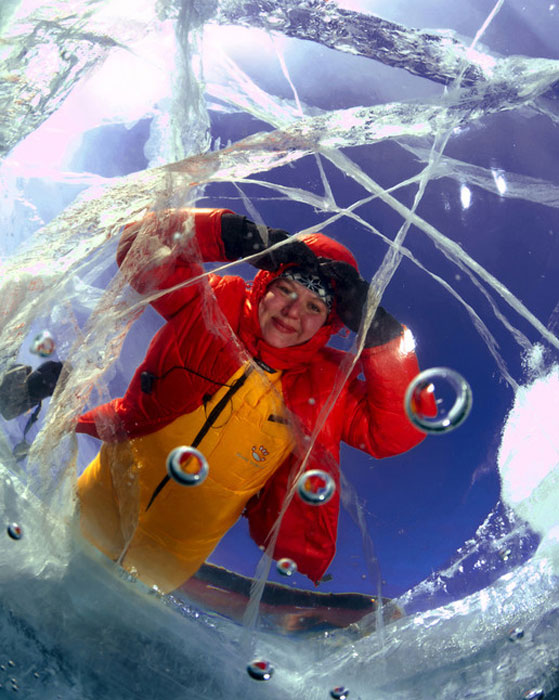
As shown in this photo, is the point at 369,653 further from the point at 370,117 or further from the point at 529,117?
the point at 529,117

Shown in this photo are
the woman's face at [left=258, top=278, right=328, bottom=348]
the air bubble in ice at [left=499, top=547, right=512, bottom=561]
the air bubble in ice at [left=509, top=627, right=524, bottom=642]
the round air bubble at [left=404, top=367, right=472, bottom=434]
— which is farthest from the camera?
the air bubble in ice at [left=499, top=547, right=512, bottom=561]

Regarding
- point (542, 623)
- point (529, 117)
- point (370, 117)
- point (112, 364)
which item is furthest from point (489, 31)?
point (542, 623)

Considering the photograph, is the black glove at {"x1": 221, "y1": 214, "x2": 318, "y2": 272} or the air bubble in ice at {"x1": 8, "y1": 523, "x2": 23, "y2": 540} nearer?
the air bubble in ice at {"x1": 8, "y1": 523, "x2": 23, "y2": 540}

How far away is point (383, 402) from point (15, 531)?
80cm

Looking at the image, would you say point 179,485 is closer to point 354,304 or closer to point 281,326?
point 281,326

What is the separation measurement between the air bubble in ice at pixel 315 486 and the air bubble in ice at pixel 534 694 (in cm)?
56

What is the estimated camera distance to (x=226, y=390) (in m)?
1.15

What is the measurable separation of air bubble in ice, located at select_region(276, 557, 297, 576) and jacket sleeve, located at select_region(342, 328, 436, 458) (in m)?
0.34

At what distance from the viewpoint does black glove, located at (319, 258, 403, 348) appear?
1.11 meters

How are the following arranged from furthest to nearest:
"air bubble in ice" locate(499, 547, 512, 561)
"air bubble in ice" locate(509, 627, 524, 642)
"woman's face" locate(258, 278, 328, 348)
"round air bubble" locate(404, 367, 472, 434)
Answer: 1. "air bubble in ice" locate(499, 547, 512, 561)
2. "woman's face" locate(258, 278, 328, 348)
3. "air bubble in ice" locate(509, 627, 524, 642)
4. "round air bubble" locate(404, 367, 472, 434)

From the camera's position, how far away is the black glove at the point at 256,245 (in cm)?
111

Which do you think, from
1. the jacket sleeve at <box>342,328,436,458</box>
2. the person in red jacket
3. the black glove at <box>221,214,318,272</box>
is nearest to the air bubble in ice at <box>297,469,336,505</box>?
the person in red jacket

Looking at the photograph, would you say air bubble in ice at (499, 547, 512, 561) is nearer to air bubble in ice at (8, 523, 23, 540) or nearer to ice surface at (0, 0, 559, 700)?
ice surface at (0, 0, 559, 700)

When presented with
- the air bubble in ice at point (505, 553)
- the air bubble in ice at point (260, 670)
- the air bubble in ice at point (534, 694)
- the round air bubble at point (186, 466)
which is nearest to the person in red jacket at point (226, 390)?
the round air bubble at point (186, 466)
